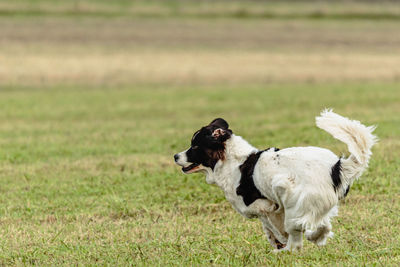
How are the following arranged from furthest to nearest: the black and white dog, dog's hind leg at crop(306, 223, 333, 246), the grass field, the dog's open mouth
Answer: the grass field, the dog's open mouth, dog's hind leg at crop(306, 223, 333, 246), the black and white dog

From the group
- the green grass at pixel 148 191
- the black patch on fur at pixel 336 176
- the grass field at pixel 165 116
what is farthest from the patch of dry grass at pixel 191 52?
the black patch on fur at pixel 336 176

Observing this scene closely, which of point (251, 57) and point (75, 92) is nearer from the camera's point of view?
point (75, 92)

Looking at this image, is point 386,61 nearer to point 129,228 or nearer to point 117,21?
point 117,21

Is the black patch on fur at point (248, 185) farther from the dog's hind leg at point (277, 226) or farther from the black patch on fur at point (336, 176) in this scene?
the black patch on fur at point (336, 176)

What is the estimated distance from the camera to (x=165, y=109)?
23.8m

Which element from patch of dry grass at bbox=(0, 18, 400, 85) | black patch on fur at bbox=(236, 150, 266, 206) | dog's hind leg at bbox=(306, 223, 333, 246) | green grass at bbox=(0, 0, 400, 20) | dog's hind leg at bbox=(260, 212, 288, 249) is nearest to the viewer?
dog's hind leg at bbox=(306, 223, 333, 246)

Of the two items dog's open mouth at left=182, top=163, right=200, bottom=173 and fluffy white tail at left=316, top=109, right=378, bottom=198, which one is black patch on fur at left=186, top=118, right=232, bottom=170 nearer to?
dog's open mouth at left=182, top=163, right=200, bottom=173

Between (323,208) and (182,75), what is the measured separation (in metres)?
26.6

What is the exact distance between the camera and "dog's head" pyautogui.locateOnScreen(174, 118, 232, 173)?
752 cm

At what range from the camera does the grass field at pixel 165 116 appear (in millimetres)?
8207

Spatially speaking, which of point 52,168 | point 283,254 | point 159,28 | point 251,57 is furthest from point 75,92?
point 283,254

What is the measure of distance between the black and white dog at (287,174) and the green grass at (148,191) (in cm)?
39

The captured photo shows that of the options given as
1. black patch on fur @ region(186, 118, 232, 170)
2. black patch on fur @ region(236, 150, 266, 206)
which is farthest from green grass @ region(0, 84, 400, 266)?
black patch on fur @ region(186, 118, 232, 170)

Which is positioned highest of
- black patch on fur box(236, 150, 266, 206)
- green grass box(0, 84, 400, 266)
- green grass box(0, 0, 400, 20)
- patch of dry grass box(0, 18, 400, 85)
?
black patch on fur box(236, 150, 266, 206)
